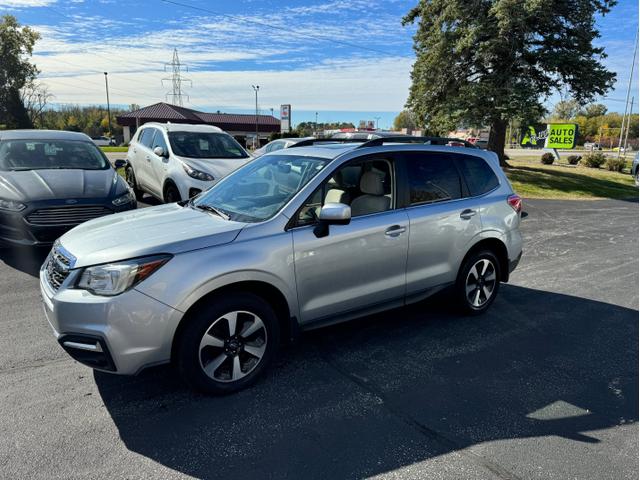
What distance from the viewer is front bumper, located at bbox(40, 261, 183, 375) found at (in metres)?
2.77

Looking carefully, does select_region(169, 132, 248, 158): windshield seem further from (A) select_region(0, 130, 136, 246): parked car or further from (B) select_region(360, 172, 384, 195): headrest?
(B) select_region(360, 172, 384, 195): headrest

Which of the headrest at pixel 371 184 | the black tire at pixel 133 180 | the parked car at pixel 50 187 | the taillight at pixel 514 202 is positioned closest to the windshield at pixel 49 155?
the parked car at pixel 50 187

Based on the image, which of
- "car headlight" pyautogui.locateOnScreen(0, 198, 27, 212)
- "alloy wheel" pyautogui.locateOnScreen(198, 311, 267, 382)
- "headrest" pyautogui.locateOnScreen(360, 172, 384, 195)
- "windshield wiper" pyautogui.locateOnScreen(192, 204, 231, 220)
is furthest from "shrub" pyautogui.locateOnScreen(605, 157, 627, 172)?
"car headlight" pyautogui.locateOnScreen(0, 198, 27, 212)

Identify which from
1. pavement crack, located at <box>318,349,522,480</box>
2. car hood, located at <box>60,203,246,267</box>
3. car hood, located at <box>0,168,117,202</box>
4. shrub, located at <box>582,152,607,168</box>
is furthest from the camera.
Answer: shrub, located at <box>582,152,607,168</box>

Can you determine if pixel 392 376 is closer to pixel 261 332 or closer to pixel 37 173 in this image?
pixel 261 332

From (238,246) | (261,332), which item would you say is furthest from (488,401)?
(238,246)

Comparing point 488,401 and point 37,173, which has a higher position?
point 37,173

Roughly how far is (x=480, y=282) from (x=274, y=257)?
2.60 metres

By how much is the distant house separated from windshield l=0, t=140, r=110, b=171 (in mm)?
46079

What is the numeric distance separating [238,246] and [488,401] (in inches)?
84.1

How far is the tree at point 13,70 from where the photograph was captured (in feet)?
146

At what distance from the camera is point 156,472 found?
2.51 m

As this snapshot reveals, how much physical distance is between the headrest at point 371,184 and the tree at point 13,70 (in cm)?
5445

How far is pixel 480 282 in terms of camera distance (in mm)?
4809
